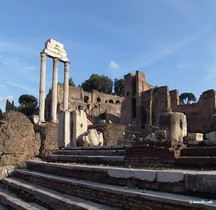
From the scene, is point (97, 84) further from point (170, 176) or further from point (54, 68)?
point (170, 176)

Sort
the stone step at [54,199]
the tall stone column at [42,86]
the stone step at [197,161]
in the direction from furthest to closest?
the tall stone column at [42,86] → the stone step at [197,161] → the stone step at [54,199]

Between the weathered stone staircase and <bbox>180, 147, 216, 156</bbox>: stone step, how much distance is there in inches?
53.3

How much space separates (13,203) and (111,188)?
2.90 meters

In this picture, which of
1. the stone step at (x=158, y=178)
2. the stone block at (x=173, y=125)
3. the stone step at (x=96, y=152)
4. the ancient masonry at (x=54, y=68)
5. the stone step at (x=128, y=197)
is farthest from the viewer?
the ancient masonry at (x=54, y=68)

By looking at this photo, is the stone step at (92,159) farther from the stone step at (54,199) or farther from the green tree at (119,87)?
the green tree at (119,87)

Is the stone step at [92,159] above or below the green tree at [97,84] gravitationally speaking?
below

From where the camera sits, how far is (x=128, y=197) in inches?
171

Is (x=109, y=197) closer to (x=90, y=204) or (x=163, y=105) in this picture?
(x=90, y=204)

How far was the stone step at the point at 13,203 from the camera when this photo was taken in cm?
598

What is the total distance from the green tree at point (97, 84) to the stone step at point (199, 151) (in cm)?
7195

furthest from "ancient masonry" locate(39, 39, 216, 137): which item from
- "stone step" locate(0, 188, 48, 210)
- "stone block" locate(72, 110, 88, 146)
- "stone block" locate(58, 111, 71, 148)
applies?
"stone step" locate(0, 188, 48, 210)

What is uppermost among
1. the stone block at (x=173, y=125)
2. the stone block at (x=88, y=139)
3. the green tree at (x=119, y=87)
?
the green tree at (x=119, y=87)

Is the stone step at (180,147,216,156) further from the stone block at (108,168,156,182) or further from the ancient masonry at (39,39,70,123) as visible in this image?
the ancient masonry at (39,39,70,123)

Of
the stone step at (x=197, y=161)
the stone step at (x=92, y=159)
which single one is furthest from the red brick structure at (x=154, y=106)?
Answer: the stone step at (x=197, y=161)
